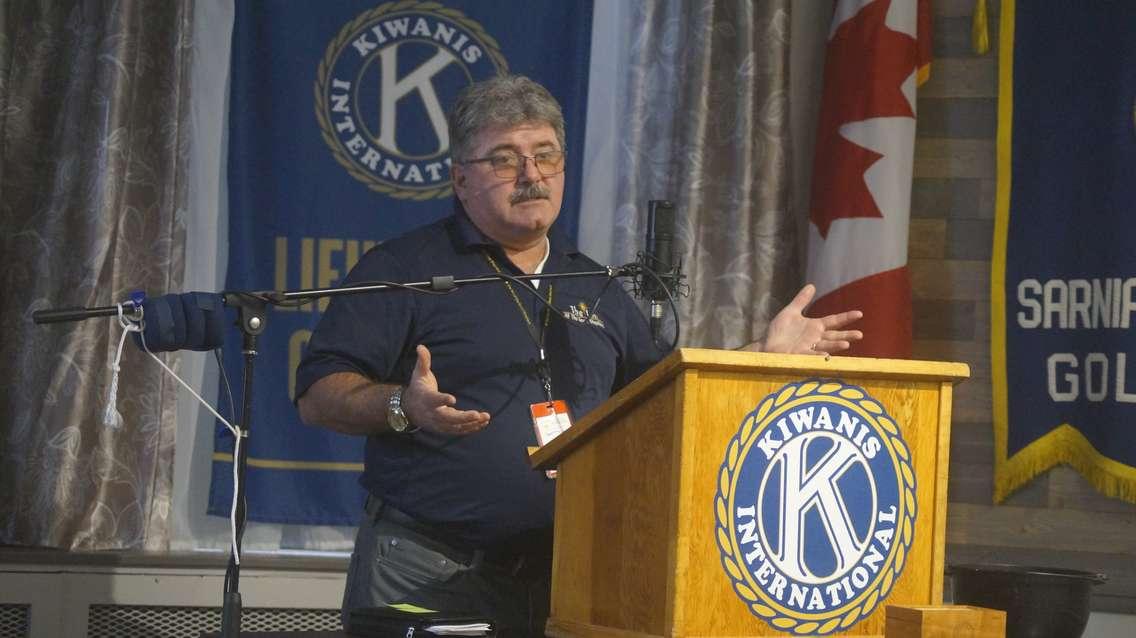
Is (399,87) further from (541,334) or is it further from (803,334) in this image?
(803,334)

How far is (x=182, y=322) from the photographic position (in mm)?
1875

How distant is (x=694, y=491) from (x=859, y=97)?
95.8 inches

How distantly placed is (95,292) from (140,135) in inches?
18.9

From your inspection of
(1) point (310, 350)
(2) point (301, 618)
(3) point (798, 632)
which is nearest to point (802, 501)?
(3) point (798, 632)

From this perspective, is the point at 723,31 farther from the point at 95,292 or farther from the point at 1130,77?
the point at 95,292

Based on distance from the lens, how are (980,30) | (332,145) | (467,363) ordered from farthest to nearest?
(332,145)
(980,30)
(467,363)

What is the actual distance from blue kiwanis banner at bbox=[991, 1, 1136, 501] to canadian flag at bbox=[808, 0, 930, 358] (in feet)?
0.93

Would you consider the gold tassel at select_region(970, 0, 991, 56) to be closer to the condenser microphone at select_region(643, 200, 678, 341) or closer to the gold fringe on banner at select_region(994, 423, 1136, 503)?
the gold fringe on banner at select_region(994, 423, 1136, 503)

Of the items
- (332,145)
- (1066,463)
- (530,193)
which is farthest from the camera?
(332,145)

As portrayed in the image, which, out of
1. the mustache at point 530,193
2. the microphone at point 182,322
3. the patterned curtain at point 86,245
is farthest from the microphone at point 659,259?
the patterned curtain at point 86,245

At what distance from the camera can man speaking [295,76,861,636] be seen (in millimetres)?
2215

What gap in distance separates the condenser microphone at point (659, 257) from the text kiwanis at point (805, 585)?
0.64 metres

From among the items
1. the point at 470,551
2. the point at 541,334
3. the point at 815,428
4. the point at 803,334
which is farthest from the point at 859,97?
the point at 815,428

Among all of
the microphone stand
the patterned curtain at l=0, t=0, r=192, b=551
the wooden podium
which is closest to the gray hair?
the microphone stand
